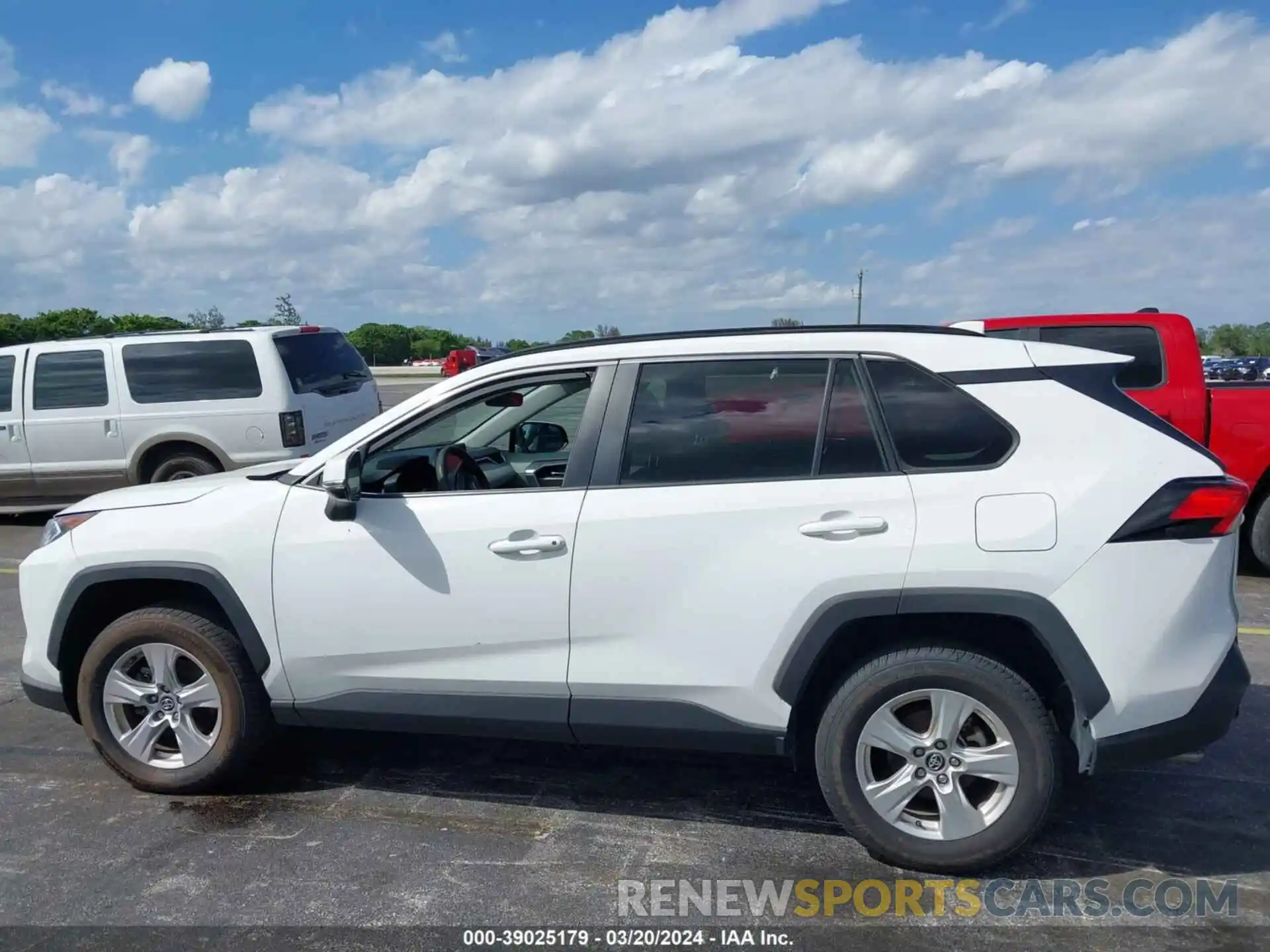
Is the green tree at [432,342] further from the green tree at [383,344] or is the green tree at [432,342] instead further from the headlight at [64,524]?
the headlight at [64,524]

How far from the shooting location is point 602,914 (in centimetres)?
321

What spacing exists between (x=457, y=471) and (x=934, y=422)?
185 centimetres

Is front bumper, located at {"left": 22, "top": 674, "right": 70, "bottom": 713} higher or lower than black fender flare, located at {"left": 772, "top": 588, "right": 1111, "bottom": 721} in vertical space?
lower

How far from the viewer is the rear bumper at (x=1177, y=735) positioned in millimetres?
3199

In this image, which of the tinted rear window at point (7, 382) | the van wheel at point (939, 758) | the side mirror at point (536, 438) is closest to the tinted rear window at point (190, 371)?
the tinted rear window at point (7, 382)

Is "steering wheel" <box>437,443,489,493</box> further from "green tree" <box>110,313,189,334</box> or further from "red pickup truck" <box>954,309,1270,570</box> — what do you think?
"green tree" <box>110,313,189,334</box>

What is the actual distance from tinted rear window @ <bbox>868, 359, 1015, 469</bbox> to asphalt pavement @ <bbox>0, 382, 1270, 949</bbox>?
1386 millimetres

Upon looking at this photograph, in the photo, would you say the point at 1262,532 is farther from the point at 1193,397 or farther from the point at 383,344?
the point at 383,344

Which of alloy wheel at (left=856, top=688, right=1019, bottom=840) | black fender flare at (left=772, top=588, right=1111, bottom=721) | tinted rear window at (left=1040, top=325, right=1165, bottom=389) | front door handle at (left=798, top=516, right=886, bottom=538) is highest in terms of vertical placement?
tinted rear window at (left=1040, top=325, right=1165, bottom=389)

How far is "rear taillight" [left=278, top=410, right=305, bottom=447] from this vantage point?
9242mm

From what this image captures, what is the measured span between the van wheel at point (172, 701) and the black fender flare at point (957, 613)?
6.80 ft

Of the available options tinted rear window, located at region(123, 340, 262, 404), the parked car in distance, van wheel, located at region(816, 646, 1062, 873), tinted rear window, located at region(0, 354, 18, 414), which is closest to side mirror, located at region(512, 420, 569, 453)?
van wheel, located at region(816, 646, 1062, 873)

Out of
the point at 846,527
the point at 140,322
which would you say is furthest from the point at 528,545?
the point at 140,322

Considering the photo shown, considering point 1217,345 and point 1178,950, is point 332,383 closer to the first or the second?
point 1178,950
